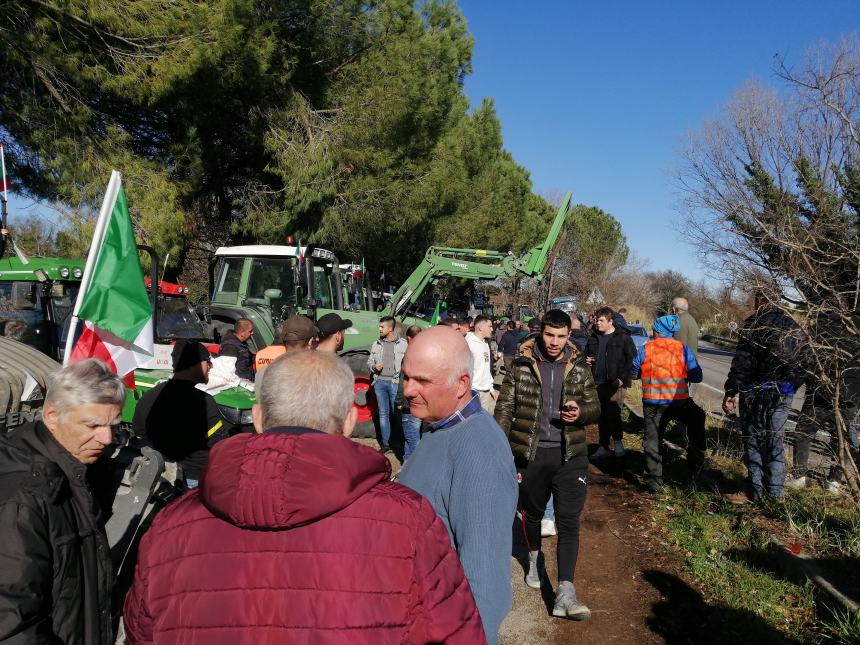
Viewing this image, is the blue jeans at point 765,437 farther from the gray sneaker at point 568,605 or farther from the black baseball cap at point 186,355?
the black baseball cap at point 186,355

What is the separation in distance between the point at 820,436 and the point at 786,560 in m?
1.18

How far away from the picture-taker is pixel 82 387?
2.30 m

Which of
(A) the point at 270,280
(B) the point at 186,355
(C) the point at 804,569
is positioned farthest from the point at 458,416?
(A) the point at 270,280

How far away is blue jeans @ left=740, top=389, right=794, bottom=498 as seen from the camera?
5301 mm

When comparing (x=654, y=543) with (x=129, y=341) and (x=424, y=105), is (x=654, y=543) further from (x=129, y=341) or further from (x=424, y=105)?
(x=424, y=105)

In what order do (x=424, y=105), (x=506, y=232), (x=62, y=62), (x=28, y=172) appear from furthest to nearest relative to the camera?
(x=506, y=232) < (x=424, y=105) < (x=28, y=172) < (x=62, y=62)

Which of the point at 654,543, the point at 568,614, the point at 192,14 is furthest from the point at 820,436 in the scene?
the point at 192,14

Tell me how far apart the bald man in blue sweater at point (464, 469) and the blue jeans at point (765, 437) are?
406 cm

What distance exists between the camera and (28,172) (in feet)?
35.1

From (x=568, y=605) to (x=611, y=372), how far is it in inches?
182

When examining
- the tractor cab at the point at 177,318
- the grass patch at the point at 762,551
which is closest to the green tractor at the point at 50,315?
the tractor cab at the point at 177,318

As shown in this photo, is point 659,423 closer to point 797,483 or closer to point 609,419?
point 797,483

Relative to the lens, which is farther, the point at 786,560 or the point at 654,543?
the point at 654,543

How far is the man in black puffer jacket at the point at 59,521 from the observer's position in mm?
1803
